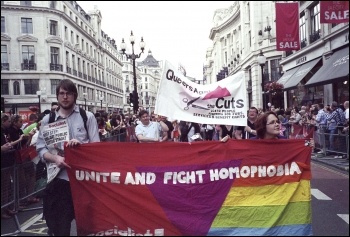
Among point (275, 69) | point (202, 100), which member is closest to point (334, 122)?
point (202, 100)

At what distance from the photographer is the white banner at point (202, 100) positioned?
5457 millimetres

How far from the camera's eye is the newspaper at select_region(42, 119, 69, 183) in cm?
385

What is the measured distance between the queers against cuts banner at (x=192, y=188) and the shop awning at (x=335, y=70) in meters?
13.8

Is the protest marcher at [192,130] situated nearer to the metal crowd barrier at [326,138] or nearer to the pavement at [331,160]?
the metal crowd barrier at [326,138]

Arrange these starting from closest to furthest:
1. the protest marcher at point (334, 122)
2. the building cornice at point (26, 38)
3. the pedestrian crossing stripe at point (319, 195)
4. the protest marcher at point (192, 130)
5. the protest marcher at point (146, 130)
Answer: the pedestrian crossing stripe at point (319, 195)
the protest marcher at point (146, 130)
the protest marcher at point (192, 130)
the protest marcher at point (334, 122)
the building cornice at point (26, 38)

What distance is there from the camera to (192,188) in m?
4.00

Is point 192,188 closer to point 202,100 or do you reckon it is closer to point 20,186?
point 202,100

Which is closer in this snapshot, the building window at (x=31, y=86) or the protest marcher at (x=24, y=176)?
the protest marcher at (x=24, y=176)

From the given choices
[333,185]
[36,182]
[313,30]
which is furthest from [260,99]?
[36,182]

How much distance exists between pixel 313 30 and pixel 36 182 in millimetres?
22969

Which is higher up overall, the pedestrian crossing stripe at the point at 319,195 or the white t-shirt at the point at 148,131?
the white t-shirt at the point at 148,131

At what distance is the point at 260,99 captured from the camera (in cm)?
3112

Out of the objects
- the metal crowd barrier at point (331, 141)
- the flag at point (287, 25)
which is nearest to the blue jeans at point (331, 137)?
the metal crowd barrier at point (331, 141)

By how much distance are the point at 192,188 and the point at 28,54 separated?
136 feet
